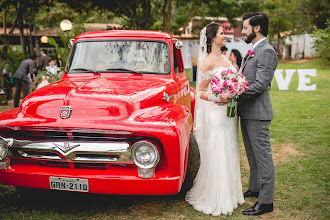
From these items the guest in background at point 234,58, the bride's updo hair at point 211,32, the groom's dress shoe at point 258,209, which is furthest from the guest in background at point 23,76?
the groom's dress shoe at point 258,209

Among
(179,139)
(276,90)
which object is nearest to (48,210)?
(179,139)

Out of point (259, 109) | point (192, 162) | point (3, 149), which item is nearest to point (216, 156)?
point (192, 162)

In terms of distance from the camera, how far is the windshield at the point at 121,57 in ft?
15.7

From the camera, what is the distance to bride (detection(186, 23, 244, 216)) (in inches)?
155

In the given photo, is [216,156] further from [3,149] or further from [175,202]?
[3,149]

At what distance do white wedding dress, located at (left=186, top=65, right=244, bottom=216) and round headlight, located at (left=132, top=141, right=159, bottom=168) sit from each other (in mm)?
963

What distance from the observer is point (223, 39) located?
14.0 feet

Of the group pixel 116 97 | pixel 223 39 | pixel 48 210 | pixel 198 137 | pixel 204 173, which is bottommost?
pixel 48 210

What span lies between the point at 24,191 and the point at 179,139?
7.61 feet

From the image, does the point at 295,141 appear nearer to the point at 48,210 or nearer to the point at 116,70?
the point at 116,70

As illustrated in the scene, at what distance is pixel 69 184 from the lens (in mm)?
3371

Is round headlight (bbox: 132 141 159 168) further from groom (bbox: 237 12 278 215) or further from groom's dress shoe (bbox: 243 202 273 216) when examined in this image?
groom's dress shoe (bbox: 243 202 273 216)

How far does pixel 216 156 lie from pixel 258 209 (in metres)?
0.72

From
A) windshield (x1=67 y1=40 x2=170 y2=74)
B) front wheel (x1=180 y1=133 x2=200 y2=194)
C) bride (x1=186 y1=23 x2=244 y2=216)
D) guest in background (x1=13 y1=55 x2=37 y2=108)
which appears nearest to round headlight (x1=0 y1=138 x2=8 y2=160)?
windshield (x1=67 y1=40 x2=170 y2=74)
